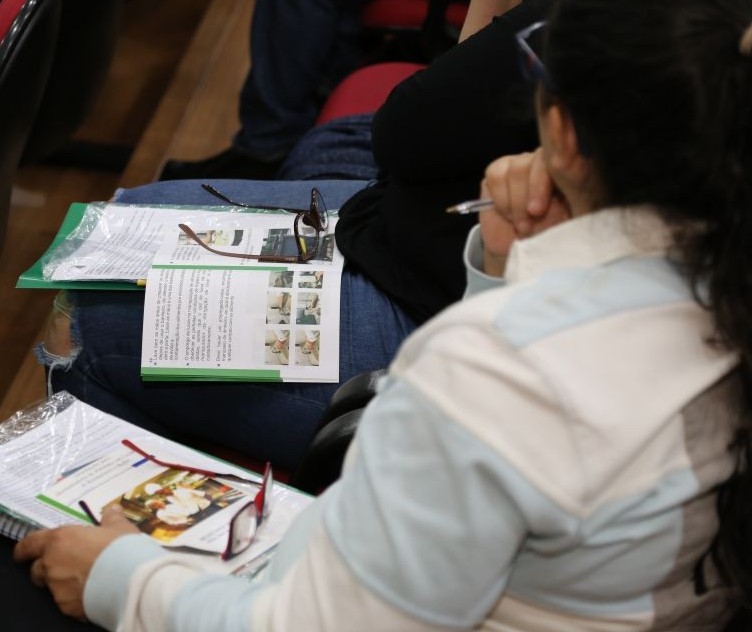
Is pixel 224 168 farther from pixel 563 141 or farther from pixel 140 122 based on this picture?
pixel 563 141

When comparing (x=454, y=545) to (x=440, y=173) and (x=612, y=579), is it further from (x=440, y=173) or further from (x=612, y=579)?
(x=440, y=173)

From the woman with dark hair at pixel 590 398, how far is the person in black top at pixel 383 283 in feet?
1.58

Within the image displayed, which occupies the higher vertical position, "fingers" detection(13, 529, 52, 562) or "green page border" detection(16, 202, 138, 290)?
"green page border" detection(16, 202, 138, 290)

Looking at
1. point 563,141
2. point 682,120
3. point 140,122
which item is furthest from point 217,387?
point 140,122

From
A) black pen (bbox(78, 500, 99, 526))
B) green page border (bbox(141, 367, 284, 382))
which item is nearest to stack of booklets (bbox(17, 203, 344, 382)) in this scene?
green page border (bbox(141, 367, 284, 382))

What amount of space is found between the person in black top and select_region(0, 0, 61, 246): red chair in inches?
11.0

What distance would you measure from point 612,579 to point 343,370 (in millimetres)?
671

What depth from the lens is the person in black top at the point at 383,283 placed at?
1310 millimetres

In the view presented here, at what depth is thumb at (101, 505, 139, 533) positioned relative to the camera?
1.06 meters

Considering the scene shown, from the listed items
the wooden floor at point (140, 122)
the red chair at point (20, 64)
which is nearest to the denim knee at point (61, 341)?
the red chair at point (20, 64)

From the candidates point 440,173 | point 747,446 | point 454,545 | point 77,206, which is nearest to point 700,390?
point 747,446

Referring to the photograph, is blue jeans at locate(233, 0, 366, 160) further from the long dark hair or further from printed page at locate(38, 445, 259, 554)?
the long dark hair

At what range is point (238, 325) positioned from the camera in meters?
1.38

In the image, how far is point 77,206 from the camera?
158 centimetres
